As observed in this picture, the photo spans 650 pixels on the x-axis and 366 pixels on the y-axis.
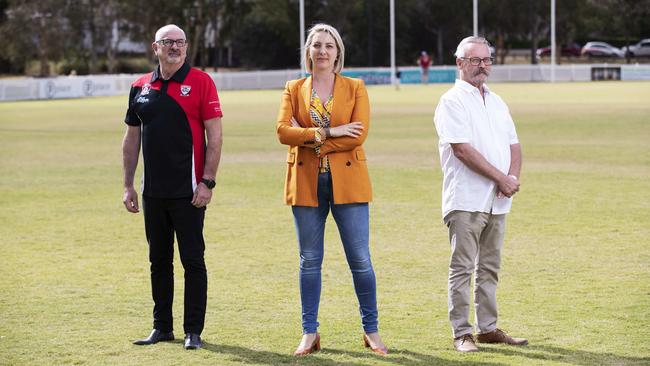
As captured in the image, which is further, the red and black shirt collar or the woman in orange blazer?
the red and black shirt collar

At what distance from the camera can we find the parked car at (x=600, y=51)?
95.7m

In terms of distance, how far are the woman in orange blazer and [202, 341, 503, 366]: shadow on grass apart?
9 centimetres

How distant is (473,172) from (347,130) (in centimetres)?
84

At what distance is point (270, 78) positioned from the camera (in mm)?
67875

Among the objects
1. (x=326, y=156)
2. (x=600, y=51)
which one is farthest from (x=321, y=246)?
(x=600, y=51)

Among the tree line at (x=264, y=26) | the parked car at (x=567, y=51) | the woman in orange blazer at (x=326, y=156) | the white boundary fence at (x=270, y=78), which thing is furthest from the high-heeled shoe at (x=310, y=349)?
the parked car at (x=567, y=51)

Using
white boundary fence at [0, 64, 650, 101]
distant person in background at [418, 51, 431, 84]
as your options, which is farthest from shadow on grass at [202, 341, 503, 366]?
distant person in background at [418, 51, 431, 84]

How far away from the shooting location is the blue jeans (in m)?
6.95

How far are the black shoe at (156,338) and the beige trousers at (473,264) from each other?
1.80 meters

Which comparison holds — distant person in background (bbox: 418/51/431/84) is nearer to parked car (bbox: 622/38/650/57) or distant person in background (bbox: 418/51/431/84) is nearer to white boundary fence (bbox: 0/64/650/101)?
white boundary fence (bbox: 0/64/650/101)

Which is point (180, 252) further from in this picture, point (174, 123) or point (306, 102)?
point (306, 102)

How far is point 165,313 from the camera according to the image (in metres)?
7.55

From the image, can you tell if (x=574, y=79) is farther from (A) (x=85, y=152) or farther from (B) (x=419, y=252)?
(B) (x=419, y=252)

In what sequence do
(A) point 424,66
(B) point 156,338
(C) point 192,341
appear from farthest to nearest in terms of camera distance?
(A) point 424,66
(B) point 156,338
(C) point 192,341
